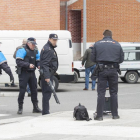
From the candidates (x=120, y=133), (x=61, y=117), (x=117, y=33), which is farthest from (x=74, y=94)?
(x=117, y=33)

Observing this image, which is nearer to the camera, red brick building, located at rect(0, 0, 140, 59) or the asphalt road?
the asphalt road

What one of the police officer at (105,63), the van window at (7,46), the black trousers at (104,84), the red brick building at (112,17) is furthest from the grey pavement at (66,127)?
the red brick building at (112,17)

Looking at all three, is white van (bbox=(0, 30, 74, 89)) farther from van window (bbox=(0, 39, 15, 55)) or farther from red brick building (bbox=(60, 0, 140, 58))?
red brick building (bbox=(60, 0, 140, 58))

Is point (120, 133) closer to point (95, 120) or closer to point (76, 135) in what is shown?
point (76, 135)

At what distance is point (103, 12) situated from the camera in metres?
34.3

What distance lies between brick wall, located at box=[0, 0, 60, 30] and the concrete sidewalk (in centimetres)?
1643

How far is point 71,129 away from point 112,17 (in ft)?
85.5

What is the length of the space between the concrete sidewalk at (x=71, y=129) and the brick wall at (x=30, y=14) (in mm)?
16433

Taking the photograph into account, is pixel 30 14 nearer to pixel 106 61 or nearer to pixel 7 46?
pixel 7 46

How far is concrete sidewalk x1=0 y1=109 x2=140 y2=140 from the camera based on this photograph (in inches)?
317

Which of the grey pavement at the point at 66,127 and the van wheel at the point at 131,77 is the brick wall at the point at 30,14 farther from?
the grey pavement at the point at 66,127

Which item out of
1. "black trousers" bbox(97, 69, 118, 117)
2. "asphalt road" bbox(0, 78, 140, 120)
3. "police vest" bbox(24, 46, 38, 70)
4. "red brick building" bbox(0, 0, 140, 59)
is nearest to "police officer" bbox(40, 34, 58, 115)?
"asphalt road" bbox(0, 78, 140, 120)

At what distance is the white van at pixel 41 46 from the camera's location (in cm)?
1856

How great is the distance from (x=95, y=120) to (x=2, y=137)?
7.85 feet
